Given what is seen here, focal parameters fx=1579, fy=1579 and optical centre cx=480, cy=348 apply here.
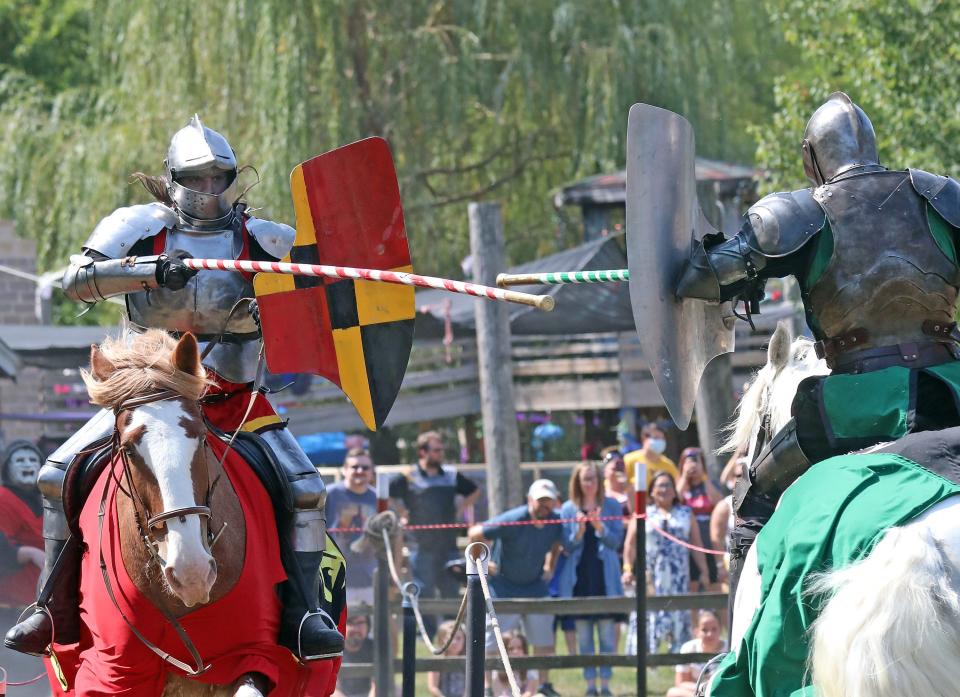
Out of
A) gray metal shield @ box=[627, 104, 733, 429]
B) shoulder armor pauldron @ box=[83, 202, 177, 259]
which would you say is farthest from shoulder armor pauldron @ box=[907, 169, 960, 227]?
shoulder armor pauldron @ box=[83, 202, 177, 259]

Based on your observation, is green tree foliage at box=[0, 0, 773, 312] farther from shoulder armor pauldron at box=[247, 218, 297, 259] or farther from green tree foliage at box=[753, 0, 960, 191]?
shoulder armor pauldron at box=[247, 218, 297, 259]

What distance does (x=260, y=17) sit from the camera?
1595cm

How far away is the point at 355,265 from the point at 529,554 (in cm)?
397

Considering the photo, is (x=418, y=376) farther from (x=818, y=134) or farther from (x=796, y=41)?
(x=818, y=134)

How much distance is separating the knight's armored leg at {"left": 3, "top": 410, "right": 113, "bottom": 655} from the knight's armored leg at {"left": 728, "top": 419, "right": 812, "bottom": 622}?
207cm

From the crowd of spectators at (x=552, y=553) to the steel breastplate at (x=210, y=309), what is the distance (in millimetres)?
3554

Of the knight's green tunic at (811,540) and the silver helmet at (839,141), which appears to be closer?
the knight's green tunic at (811,540)

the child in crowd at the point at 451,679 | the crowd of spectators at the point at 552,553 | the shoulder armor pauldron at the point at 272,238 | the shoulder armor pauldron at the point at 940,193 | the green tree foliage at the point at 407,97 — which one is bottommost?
the child in crowd at the point at 451,679

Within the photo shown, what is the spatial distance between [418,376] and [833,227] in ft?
37.4

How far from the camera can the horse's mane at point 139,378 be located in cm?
459

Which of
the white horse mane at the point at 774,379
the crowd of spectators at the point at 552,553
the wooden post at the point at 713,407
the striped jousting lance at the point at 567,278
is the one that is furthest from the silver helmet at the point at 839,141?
the wooden post at the point at 713,407

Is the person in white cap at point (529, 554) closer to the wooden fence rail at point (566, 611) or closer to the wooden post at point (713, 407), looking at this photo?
the wooden fence rail at point (566, 611)

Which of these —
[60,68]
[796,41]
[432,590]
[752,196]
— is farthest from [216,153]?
[60,68]

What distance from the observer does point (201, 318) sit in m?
5.44
